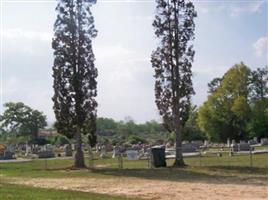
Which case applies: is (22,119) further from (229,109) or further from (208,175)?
(208,175)

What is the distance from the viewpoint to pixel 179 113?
33125mm

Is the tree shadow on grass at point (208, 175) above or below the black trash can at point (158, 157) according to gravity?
below

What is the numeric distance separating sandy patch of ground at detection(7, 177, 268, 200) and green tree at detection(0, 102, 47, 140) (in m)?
87.7

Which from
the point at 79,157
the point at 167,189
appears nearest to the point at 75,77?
the point at 79,157

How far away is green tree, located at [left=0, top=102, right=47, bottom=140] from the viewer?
11019cm

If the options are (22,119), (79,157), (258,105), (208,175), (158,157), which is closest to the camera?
(208,175)

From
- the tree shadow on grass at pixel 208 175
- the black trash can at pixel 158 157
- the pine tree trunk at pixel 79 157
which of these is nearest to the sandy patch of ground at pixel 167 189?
the tree shadow on grass at pixel 208 175

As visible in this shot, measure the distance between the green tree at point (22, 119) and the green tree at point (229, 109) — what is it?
42530 mm

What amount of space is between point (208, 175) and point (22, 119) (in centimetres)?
9026

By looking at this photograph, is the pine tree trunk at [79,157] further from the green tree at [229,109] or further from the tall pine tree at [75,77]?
the green tree at [229,109]

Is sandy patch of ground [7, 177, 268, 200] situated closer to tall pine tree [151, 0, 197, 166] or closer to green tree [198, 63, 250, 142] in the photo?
tall pine tree [151, 0, 197, 166]

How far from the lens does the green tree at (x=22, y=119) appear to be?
362 feet

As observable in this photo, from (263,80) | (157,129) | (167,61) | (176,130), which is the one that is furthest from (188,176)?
(157,129)

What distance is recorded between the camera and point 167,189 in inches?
773
